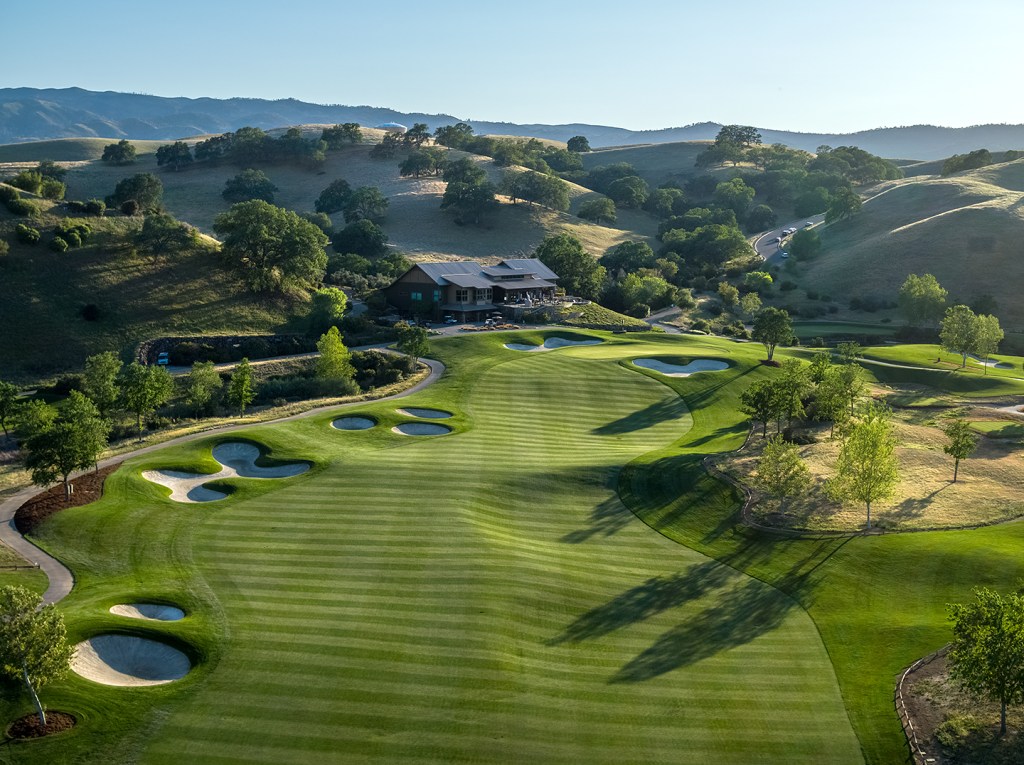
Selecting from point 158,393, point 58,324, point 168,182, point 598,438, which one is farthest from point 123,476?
point 168,182

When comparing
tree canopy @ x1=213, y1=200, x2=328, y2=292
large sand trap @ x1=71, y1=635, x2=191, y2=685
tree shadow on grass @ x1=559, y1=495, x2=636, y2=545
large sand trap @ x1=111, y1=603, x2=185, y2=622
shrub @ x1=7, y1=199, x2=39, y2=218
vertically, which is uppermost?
shrub @ x1=7, y1=199, x2=39, y2=218

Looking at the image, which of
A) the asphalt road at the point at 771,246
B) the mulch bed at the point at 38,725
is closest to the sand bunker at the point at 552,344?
the mulch bed at the point at 38,725

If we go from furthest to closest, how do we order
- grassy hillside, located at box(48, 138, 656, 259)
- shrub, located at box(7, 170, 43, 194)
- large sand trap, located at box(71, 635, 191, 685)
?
grassy hillside, located at box(48, 138, 656, 259) → shrub, located at box(7, 170, 43, 194) → large sand trap, located at box(71, 635, 191, 685)

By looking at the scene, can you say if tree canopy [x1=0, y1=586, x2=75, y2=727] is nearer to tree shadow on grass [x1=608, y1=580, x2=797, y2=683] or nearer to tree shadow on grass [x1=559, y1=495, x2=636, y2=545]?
tree shadow on grass [x1=608, y1=580, x2=797, y2=683]

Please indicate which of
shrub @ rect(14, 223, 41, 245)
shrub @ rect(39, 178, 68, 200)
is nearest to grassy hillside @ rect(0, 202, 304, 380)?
shrub @ rect(14, 223, 41, 245)

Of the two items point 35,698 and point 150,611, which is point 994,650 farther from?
point 150,611

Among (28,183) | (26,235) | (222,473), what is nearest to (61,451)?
(222,473)
